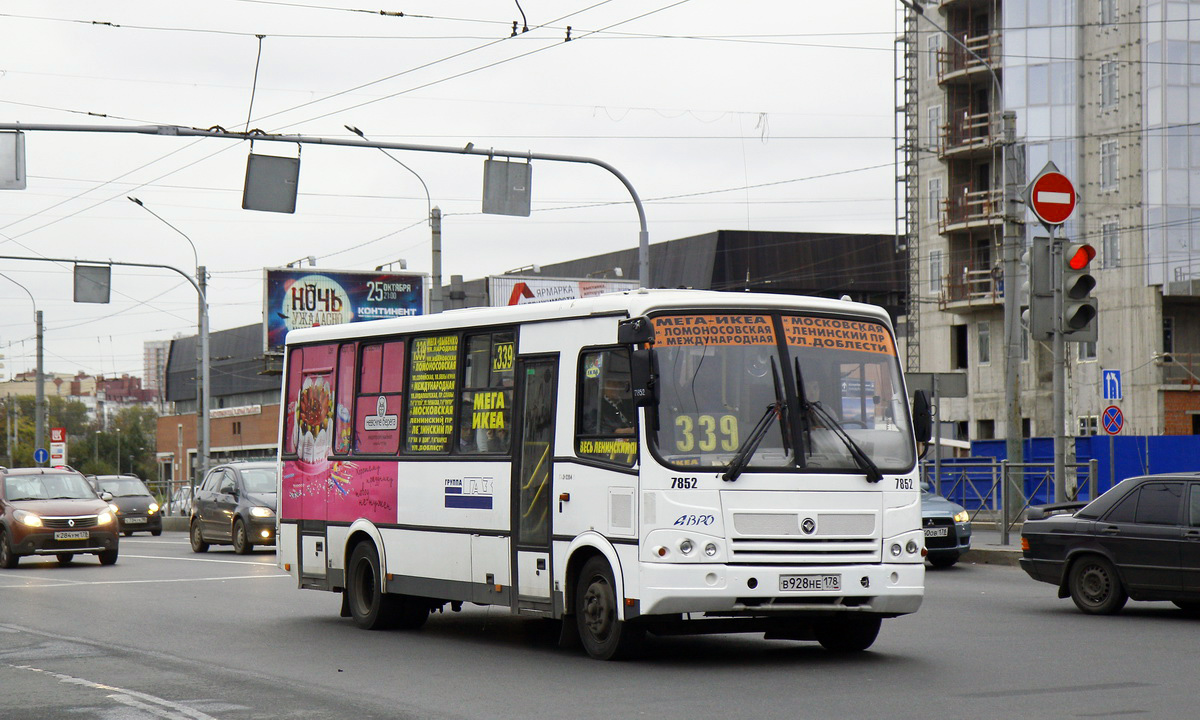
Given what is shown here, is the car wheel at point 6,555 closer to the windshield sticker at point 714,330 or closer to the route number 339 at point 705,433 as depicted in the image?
the windshield sticker at point 714,330

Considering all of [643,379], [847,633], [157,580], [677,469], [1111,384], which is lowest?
[157,580]

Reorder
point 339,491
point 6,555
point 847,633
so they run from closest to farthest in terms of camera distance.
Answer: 1. point 847,633
2. point 339,491
3. point 6,555

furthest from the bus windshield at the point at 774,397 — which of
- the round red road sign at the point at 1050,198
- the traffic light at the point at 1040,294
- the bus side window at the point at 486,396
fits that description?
the round red road sign at the point at 1050,198

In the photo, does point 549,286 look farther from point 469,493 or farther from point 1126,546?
point 469,493

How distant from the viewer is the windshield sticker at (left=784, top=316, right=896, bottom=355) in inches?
477

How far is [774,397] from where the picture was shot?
11742 millimetres

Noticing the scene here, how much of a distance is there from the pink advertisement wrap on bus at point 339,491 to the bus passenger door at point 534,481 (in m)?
2.20

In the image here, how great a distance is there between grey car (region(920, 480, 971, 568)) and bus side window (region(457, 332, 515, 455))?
11.2 metres

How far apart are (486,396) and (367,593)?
2.82 m

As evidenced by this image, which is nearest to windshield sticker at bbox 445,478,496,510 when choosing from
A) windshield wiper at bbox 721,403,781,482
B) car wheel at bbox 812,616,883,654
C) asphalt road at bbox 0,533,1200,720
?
asphalt road at bbox 0,533,1200,720

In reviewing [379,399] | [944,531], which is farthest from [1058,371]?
[379,399]

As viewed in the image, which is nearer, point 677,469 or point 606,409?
point 677,469

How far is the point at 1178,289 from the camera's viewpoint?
169 feet

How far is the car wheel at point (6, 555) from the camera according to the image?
26922 mm
